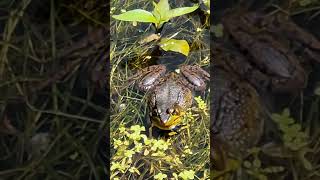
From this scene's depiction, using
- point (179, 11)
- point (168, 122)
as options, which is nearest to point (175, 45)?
point (179, 11)

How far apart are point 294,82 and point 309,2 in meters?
0.20

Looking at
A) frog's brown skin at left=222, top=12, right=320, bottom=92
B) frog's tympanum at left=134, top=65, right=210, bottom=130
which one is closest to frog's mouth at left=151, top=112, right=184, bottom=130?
frog's tympanum at left=134, top=65, right=210, bottom=130

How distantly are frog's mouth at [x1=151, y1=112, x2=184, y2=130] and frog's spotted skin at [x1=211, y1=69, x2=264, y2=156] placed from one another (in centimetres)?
11

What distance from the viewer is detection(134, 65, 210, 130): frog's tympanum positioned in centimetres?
137

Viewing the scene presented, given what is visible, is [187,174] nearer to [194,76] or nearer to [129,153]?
[129,153]

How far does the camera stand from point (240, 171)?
1302 mm

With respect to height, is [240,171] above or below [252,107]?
below

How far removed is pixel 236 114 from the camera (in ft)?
4.28

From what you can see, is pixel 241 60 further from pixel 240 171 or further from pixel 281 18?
pixel 240 171

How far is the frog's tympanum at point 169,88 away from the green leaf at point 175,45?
0.16 ft

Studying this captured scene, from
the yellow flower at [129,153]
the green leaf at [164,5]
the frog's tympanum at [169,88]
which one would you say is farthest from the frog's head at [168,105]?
the green leaf at [164,5]

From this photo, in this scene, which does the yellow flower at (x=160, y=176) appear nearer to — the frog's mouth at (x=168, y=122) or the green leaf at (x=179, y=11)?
the frog's mouth at (x=168, y=122)

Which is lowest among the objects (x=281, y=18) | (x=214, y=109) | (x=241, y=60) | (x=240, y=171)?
(x=240, y=171)

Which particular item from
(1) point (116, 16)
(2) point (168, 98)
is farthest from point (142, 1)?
(2) point (168, 98)
